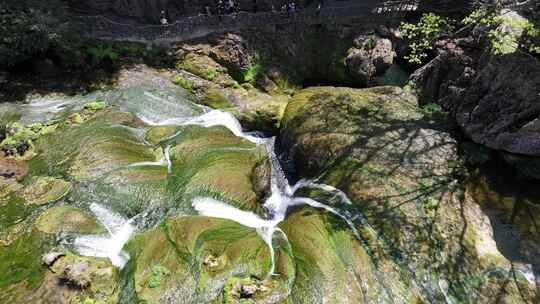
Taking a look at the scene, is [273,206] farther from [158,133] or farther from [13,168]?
[13,168]

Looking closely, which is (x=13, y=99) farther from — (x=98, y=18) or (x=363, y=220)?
(x=363, y=220)

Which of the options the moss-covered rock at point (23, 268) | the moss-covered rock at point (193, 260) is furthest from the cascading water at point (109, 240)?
the moss-covered rock at point (23, 268)

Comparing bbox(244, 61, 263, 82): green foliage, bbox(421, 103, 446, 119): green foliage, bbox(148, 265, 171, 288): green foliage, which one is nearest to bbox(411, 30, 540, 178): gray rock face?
bbox(421, 103, 446, 119): green foliage

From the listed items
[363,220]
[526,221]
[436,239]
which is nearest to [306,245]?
[363,220]

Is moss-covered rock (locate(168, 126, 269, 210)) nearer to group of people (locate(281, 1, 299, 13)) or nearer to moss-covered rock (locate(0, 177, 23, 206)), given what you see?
moss-covered rock (locate(0, 177, 23, 206))

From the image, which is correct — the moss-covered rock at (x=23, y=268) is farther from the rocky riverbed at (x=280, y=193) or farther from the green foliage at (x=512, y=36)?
the green foliage at (x=512, y=36)

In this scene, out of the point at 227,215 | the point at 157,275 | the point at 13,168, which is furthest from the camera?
the point at 13,168

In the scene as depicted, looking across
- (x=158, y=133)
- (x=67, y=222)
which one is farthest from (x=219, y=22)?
(x=67, y=222)
